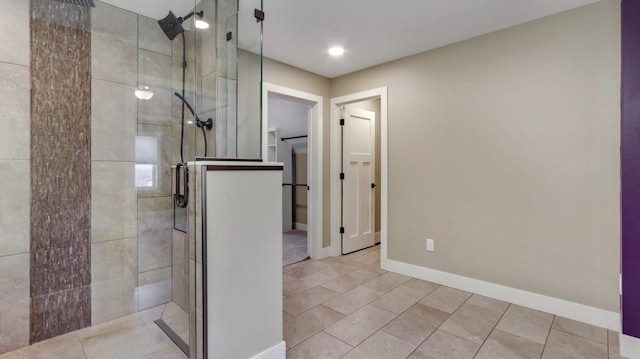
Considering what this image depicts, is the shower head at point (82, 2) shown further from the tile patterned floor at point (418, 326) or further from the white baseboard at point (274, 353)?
the tile patterned floor at point (418, 326)

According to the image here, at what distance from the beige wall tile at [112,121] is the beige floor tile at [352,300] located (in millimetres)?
2035

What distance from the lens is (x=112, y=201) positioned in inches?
89.3

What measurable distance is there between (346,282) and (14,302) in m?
2.51

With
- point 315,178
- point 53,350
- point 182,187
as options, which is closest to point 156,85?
point 182,187

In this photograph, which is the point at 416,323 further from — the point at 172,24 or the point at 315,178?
the point at 172,24

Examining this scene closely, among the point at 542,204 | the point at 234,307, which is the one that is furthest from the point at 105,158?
the point at 542,204

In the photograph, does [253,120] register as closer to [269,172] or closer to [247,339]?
[269,172]

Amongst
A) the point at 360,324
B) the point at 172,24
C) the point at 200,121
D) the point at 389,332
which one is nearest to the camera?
the point at 200,121

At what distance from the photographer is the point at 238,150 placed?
1833 millimetres

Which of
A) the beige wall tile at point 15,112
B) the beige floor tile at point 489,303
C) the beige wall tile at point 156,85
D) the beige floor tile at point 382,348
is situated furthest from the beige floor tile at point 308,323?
the beige wall tile at point 15,112

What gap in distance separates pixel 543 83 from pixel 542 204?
99cm

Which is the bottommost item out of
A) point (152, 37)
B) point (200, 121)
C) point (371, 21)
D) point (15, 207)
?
point (15, 207)

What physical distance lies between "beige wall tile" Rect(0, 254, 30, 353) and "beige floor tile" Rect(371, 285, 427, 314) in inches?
96.8

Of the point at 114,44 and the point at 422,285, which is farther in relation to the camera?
the point at 422,285
